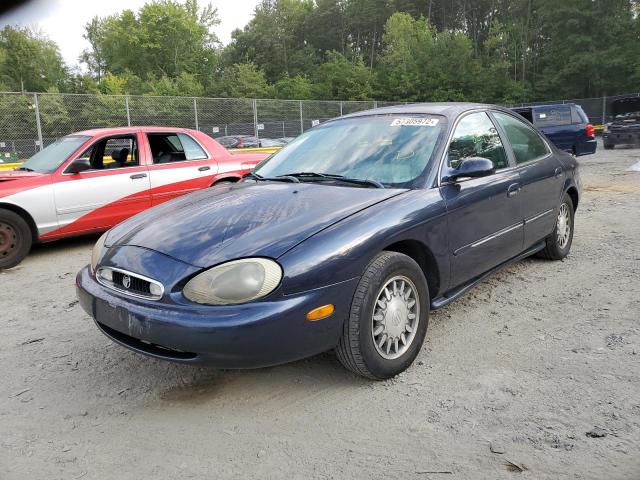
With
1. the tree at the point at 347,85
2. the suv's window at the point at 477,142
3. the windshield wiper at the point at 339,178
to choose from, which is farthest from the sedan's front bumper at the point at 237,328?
the tree at the point at 347,85

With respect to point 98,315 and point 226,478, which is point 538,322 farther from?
point 98,315

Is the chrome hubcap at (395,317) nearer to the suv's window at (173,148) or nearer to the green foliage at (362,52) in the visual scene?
the suv's window at (173,148)

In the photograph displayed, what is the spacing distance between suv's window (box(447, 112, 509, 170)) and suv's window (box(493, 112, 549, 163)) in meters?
0.21

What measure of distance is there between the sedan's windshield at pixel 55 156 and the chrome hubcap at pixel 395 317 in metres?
4.97

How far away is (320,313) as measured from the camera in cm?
254

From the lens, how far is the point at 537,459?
2.20 meters

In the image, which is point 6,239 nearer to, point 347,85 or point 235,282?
point 235,282

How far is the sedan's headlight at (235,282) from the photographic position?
244 centimetres

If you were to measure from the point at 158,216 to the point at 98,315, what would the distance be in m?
0.74

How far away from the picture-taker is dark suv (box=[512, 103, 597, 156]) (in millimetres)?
14133

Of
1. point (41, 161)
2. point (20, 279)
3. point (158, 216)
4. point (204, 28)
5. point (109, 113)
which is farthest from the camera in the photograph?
point (204, 28)

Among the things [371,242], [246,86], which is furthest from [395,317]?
[246,86]

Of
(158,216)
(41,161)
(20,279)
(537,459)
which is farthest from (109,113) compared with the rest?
(537,459)

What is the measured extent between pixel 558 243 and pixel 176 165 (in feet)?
15.8
